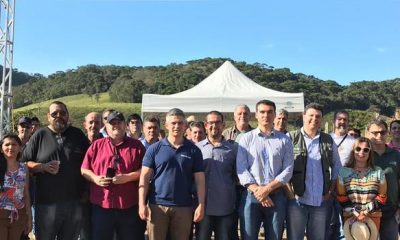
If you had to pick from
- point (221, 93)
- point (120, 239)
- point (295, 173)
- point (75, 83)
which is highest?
point (75, 83)

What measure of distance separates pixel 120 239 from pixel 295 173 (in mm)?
1816

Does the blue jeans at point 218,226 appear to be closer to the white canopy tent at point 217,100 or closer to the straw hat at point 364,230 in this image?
the straw hat at point 364,230

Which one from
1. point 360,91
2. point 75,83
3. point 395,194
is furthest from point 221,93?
point 75,83

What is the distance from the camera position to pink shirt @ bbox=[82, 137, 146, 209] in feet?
13.1

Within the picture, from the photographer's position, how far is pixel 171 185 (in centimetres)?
387

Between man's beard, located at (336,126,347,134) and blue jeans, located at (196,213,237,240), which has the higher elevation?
man's beard, located at (336,126,347,134)

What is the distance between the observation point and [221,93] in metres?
10.5

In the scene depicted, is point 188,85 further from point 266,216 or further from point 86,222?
point 266,216

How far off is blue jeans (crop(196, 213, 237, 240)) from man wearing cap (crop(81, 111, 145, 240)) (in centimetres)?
60

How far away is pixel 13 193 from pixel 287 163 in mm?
2637

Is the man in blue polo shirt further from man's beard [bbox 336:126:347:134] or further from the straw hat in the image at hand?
man's beard [bbox 336:126:347:134]

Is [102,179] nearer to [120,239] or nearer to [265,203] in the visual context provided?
[120,239]

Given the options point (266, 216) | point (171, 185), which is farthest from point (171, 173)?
point (266, 216)

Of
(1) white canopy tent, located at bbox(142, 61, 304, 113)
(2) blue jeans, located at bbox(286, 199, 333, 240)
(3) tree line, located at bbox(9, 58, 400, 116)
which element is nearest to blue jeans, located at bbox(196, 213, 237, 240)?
(2) blue jeans, located at bbox(286, 199, 333, 240)
